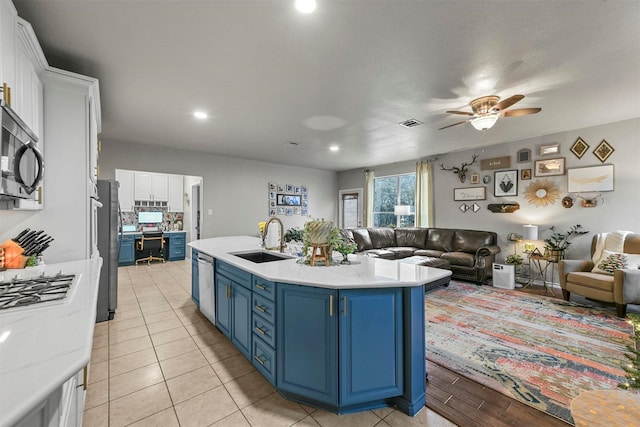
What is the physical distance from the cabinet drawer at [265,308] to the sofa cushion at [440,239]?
4.86 m

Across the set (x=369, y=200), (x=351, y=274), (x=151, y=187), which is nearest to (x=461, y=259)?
(x=369, y=200)

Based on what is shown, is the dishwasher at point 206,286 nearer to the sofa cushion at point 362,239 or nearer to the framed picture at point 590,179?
the sofa cushion at point 362,239

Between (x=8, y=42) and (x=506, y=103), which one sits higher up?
(x=506, y=103)

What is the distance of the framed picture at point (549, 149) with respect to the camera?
4660 millimetres

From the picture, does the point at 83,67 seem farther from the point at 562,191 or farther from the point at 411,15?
the point at 562,191

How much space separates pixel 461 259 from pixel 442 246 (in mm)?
898

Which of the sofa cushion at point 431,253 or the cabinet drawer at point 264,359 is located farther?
the sofa cushion at point 431,253

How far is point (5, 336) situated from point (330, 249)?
172 centimetres

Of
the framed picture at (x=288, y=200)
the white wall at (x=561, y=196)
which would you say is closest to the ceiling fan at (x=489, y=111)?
the white wall at (x=561, y=196)

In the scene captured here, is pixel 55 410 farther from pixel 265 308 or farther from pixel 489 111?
pixel 489 111

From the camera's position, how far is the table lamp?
462 centimetres

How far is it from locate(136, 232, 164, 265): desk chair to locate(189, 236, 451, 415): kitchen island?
19.0ft

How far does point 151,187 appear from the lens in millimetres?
6980

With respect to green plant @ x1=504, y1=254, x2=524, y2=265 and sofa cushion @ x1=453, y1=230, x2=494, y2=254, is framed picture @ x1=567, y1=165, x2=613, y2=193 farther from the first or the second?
sofa cushion @ x1=453, y1=230, x2=494, y2=254
